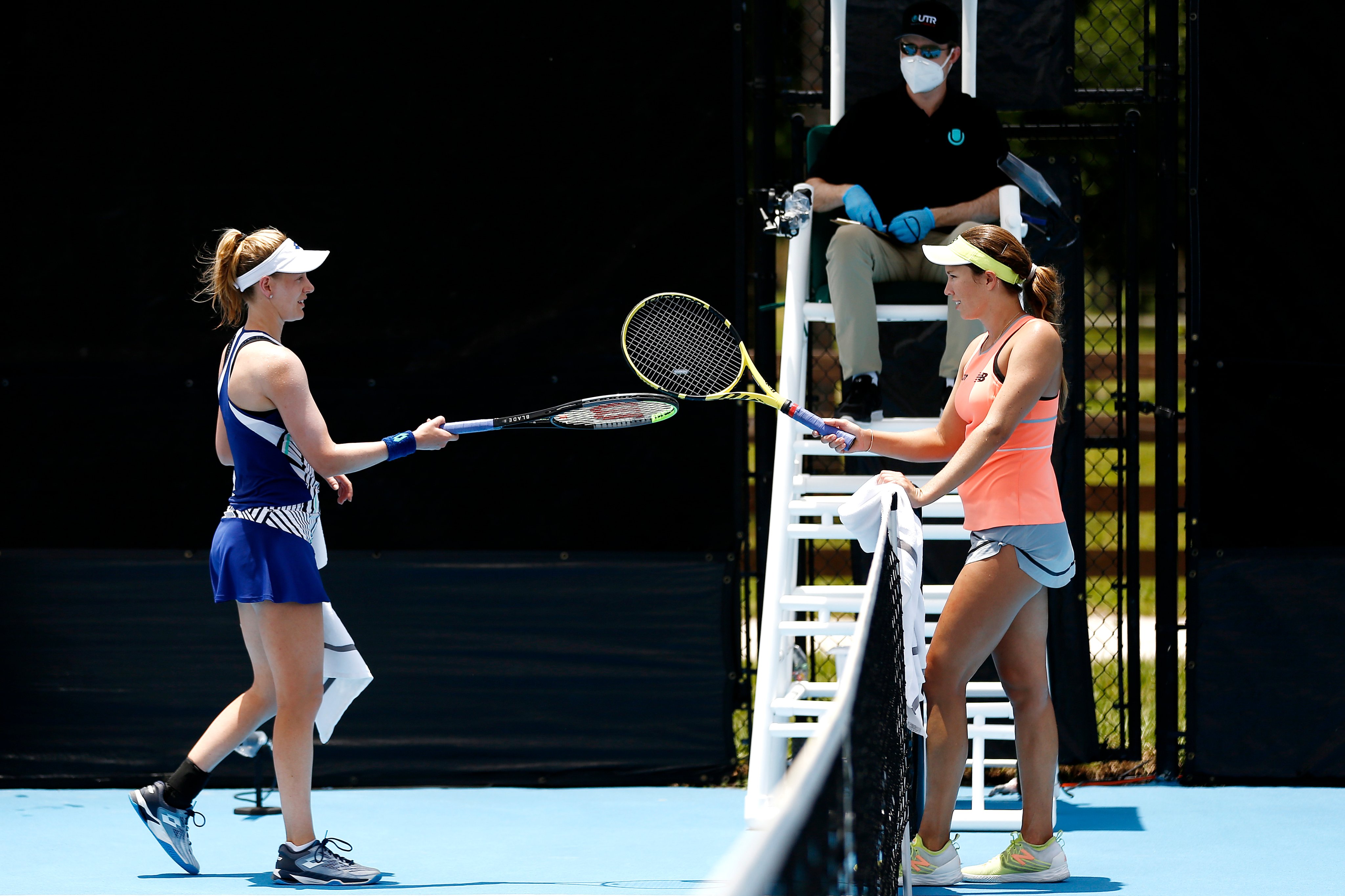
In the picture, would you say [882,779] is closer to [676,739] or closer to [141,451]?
[676,739]

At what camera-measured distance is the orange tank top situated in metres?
3.53

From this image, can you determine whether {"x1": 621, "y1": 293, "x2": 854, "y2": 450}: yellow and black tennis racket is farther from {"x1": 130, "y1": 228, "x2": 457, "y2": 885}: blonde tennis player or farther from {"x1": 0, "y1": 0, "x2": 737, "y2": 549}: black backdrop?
{"x1": 130, "y1": 228, "x2": 457, "y2": 885}: blonde tennis player

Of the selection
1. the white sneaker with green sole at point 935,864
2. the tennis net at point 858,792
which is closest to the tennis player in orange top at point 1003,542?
the white sneaker with green sole at point 935,864

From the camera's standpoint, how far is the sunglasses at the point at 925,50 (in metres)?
4.70

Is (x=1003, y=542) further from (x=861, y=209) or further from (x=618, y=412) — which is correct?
(x=861, y=209)

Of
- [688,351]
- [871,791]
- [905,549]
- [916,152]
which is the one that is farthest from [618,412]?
[871,791]

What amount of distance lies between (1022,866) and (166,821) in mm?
2270

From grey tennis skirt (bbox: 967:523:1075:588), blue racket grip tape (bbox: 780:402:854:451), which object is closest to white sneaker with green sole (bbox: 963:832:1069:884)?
grey tennis skirt (bbox: 967:523:1075:588)

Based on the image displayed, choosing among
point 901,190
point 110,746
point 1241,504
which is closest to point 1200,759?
point 1241,504

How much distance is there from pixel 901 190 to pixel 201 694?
3014 mm

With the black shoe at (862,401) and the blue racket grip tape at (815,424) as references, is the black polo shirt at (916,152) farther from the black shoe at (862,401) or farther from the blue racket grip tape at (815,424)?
the blue racket grip tape at (815,424)

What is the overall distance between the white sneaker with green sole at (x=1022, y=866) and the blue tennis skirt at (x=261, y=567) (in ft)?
6.08

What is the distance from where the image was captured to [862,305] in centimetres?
450

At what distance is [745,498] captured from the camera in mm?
5062
